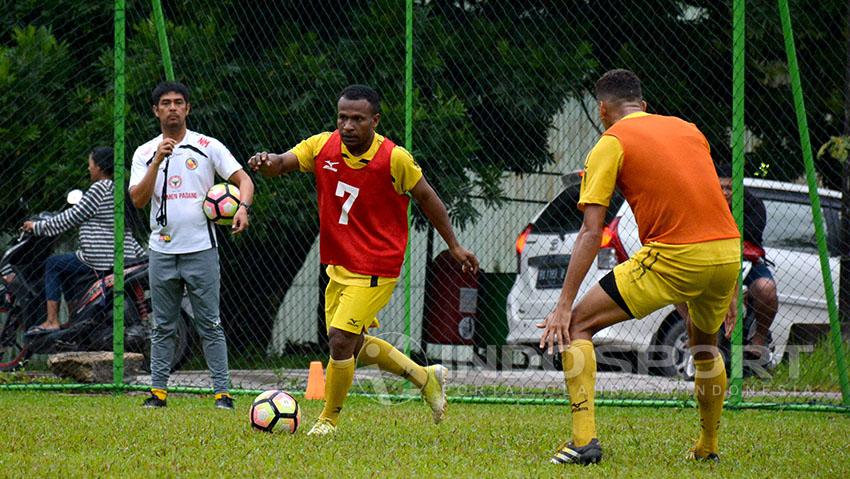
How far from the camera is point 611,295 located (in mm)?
5129

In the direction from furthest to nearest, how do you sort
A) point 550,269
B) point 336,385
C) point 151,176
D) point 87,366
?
1. point 550,269
2. point 87,366
3. point 151,176
4. point 336,385

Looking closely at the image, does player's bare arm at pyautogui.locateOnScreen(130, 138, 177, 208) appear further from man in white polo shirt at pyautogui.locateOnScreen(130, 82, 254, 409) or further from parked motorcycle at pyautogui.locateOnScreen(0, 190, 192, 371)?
parked motorcycle at pyautogui.locateOnScreen(0, 190, 192, 371)

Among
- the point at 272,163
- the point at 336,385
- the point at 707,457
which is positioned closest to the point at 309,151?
the point at 272,163

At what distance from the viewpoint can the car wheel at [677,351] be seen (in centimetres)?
981

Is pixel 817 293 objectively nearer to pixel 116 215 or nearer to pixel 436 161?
pixel 436 161

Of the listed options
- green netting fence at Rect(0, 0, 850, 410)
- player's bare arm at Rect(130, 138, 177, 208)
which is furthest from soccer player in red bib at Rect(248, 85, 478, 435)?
green netting fence at Rect(0, 0, 850, 410)

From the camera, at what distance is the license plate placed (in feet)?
32.6

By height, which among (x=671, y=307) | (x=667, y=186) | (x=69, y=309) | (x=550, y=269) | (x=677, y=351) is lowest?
(x=677, y=351)

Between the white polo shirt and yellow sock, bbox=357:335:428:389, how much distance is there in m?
1.52

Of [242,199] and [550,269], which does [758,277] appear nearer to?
[550,269]

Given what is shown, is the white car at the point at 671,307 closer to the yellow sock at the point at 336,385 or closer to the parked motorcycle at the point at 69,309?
the parked motorcycle at the point at 69,309

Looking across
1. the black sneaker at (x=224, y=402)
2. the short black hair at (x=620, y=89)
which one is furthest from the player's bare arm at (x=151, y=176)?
the short black hair at (x=620, y=89)

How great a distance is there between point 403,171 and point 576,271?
1622mm

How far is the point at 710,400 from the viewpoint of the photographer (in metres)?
5.42
